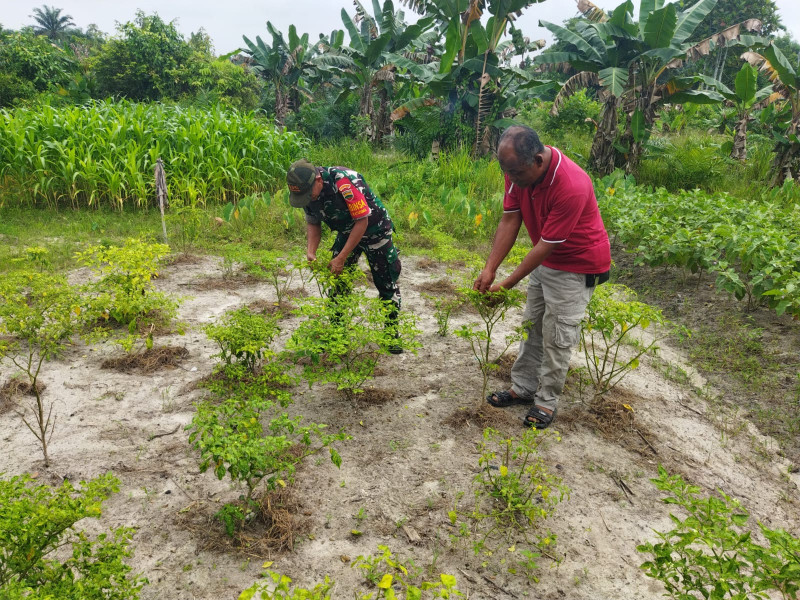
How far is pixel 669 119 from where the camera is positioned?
18203 mm

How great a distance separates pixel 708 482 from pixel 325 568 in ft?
6.94

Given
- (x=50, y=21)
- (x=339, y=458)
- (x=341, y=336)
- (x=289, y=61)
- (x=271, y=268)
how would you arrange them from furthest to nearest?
(x=50, y=21), (x=289, y=61), (x=271, y=268), (x=341, y=336), (x=339, y=458)

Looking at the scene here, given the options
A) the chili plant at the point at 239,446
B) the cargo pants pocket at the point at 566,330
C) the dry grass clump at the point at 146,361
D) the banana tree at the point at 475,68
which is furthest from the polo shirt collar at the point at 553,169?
the banana tree at the point at 475,68

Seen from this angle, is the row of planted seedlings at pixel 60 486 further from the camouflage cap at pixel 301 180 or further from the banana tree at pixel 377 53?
the banana tree at pixel 377 53

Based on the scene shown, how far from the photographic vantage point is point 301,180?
136 inches

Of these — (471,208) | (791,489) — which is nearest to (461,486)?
(791,489)

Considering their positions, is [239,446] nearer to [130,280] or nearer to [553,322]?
[553,322]

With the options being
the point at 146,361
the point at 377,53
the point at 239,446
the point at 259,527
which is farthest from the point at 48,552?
the point at 377,53

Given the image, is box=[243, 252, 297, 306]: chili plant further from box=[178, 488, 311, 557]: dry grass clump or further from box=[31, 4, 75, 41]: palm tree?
box=[31, 4, 75, 41]: palm tree

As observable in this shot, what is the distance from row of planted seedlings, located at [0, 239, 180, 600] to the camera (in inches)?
61.9

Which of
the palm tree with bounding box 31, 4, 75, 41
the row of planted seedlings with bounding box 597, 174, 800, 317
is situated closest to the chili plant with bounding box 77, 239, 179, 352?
the row of planted seedlings with bounding box 597, 174, 800, 317

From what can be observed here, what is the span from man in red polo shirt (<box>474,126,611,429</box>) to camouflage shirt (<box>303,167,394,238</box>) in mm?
1023

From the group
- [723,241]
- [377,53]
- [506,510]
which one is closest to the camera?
[506,510]

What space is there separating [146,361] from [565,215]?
3078 millimetres
